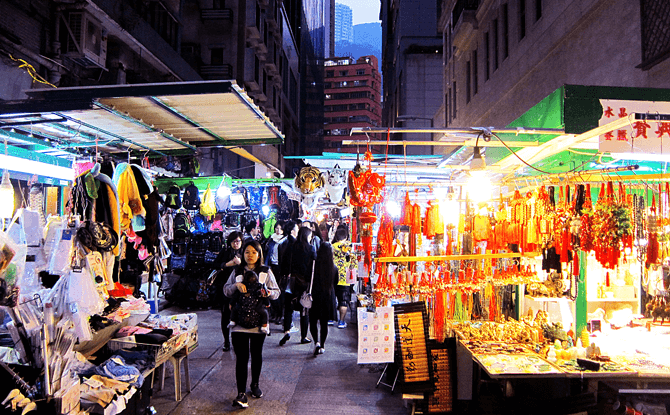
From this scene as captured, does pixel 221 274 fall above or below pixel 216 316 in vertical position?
above

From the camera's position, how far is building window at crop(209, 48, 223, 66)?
67.9 ft

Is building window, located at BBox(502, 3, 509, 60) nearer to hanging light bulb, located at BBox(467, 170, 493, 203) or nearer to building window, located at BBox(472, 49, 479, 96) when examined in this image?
building window, located at BBox(472, 49, 479, 96)

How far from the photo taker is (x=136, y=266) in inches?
207

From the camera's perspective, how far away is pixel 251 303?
5.49 m

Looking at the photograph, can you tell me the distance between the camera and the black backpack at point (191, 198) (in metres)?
7.73

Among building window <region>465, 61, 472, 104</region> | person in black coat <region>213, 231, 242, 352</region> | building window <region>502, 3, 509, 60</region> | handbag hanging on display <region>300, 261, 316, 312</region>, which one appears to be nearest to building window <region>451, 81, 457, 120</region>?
building window <region>465, 61, 472, 104</region>

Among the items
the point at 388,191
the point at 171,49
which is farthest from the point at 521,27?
the point at 171,49

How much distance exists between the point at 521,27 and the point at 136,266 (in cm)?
1386

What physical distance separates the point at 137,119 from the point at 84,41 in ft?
20.2

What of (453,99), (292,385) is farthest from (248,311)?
(453,99)

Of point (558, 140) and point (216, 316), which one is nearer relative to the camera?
point (558, 140)

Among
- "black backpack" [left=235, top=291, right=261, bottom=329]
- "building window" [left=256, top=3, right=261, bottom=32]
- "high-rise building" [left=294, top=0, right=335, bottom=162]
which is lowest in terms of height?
"black backpack" [left=235, top=291, right=261, bottom=329]

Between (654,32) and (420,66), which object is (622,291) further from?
(420,66)

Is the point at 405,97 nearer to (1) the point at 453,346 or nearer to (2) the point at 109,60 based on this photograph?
(2) the point at 109,60
